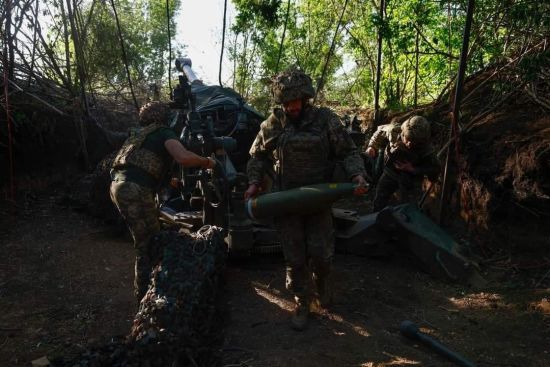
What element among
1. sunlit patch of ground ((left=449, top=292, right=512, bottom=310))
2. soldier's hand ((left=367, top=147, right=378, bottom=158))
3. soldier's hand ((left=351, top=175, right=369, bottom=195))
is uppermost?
soldier's hand ((left=367, top=147, right=378, bottom=158))

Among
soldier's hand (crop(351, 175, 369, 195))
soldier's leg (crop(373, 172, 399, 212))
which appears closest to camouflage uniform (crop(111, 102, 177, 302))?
soldier's hand (crop(351, 175, 369, 195))

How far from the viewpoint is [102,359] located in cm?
285

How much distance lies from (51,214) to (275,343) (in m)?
4.44

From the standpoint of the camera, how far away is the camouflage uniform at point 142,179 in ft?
13.2

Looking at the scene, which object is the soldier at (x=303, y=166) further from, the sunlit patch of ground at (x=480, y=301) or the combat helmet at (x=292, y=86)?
the sunlit patch of ground at (x=480, y=301)

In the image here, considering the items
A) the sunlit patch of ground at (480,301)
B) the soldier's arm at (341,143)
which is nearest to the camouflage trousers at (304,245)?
the soldier's arm at (341,143)

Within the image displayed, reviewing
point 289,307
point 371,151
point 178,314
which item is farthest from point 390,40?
point 178,314

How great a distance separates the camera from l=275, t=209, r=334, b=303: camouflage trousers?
12.6ft

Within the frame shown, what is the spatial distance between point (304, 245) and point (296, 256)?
0.36 ft

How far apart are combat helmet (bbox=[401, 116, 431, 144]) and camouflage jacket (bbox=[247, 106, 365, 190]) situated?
1736 mm

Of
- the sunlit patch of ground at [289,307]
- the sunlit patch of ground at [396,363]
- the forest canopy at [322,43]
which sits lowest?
the sunlit patch of ground at [396,363]

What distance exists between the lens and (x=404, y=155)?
566 cm

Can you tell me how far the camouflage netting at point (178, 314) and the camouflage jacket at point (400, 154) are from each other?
2566 mm

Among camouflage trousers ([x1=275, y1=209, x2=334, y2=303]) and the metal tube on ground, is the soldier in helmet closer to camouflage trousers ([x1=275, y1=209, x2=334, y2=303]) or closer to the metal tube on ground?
camouflage trousers ([x1=275, y1=209, x2=334, y2=303])
